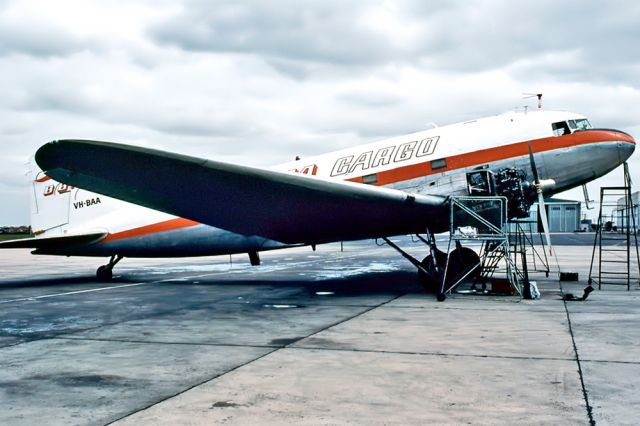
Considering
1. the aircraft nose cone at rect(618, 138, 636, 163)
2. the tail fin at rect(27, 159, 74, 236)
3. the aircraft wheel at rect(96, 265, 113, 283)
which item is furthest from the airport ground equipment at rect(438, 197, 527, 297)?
the tail fin at rect(27, 159, 74, 236)

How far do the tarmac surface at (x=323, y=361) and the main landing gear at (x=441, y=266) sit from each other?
2.66ft

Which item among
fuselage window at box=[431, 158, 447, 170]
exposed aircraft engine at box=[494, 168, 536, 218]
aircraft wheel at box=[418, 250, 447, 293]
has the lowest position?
aircraft wheel at box=[418, 250, 447, 293]

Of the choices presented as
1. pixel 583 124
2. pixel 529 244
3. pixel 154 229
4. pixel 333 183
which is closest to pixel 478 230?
Result: pixel 583 124

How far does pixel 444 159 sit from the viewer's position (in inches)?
550

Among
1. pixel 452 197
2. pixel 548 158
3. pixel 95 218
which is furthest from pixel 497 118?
pixel 95 218

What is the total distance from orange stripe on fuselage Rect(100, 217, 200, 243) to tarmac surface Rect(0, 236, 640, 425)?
14.2ft

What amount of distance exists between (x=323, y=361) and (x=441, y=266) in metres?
8.23

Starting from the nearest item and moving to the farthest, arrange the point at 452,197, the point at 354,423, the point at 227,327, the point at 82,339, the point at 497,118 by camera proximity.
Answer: the point at 354,423 < the point at 82,339 < the point at 227,327 < the point at 452,197 < the point at 497,118

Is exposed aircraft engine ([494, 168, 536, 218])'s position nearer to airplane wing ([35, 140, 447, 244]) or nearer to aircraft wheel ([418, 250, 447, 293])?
airplane wing ([35, 140, 447, 244])

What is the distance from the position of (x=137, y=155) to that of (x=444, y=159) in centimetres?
751

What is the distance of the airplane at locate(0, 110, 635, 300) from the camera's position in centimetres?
1052

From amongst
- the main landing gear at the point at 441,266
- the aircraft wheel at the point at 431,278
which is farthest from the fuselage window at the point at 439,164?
the aircraft wheel at the point at 431,278

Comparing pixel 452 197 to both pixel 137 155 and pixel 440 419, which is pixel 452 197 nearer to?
pixel 137 155

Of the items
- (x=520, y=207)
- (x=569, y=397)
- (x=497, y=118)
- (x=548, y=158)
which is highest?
(x=497, y=118)
